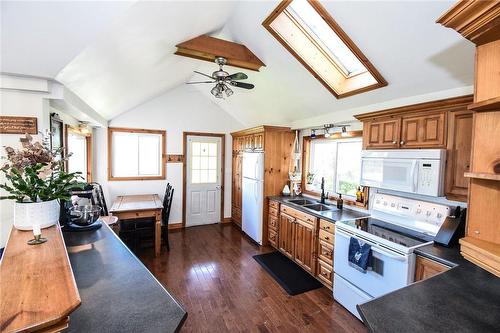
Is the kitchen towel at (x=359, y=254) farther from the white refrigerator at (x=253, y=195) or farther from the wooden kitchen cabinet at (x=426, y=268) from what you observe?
the white refrigerator at (x=253, y=195)

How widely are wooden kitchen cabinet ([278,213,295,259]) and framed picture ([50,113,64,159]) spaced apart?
3.08m

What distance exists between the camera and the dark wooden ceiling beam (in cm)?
273

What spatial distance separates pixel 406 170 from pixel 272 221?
2.27 metres

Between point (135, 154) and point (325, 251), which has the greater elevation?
point (135, 154)

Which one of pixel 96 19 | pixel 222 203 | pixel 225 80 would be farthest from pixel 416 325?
pixel 222 203

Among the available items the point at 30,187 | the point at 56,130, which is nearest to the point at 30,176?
the point at 30,187

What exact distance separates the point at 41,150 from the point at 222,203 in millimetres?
4213

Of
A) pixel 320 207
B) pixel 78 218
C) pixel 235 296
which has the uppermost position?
pixel 78 218

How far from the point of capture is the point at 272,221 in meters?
4.01

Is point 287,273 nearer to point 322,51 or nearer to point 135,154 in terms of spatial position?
point 322,51

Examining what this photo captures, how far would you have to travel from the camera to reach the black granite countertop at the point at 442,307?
0.97 metres

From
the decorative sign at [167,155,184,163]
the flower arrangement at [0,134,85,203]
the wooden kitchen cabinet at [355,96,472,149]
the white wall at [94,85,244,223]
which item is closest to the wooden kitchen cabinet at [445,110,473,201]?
the wooden kitchen cabinet at [355,96,472,149]

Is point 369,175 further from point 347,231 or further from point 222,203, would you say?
point 222,203

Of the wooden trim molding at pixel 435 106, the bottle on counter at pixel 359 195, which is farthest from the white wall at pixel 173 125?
the wooden trim molding at pixel 435 106
